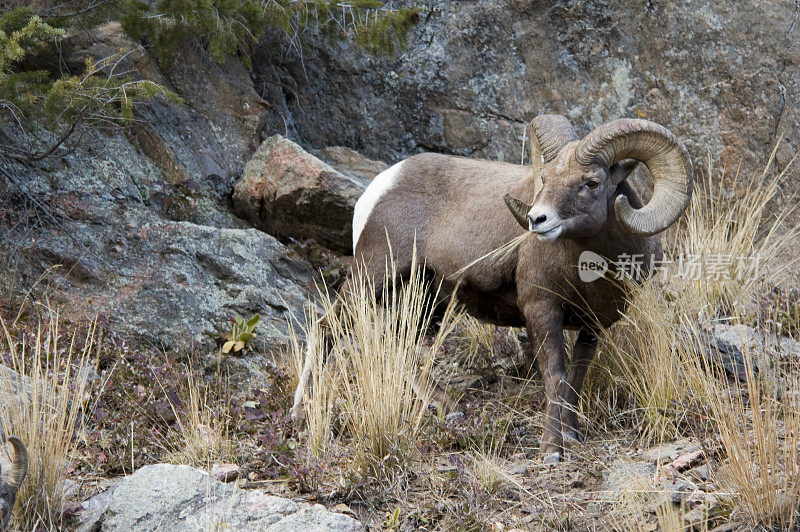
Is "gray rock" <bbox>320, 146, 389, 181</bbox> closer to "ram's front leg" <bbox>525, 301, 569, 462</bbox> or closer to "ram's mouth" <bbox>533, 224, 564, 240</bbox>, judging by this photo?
"ram's front leg" <bbox>525, 301, 569, 462</bbox>

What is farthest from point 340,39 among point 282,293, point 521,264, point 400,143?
point 521,264

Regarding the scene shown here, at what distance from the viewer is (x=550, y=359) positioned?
16.6 feet

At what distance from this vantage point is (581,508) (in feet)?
13.8

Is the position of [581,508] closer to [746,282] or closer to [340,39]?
[746,282]

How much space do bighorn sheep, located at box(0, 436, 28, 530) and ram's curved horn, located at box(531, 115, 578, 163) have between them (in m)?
3.10

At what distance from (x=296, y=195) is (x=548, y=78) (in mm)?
2834

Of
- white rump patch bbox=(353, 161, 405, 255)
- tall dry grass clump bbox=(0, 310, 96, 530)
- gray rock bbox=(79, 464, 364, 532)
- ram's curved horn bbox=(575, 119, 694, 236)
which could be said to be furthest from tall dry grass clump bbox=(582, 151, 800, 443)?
tall dry grass clump bbox=(0, 310, 96, 530)

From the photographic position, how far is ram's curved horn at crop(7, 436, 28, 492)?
3.80 metres

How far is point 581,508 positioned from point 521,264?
1.60 metres

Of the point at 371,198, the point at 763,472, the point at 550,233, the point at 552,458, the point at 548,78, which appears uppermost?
the point at 548,78

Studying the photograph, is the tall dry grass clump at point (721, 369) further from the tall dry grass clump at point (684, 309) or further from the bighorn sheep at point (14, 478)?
the bighorn sheep at point (14, 478)

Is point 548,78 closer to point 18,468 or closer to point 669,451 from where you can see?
point 669,451

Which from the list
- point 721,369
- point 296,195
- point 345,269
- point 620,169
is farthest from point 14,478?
point 721,369

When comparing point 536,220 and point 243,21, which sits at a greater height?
point 243,21
